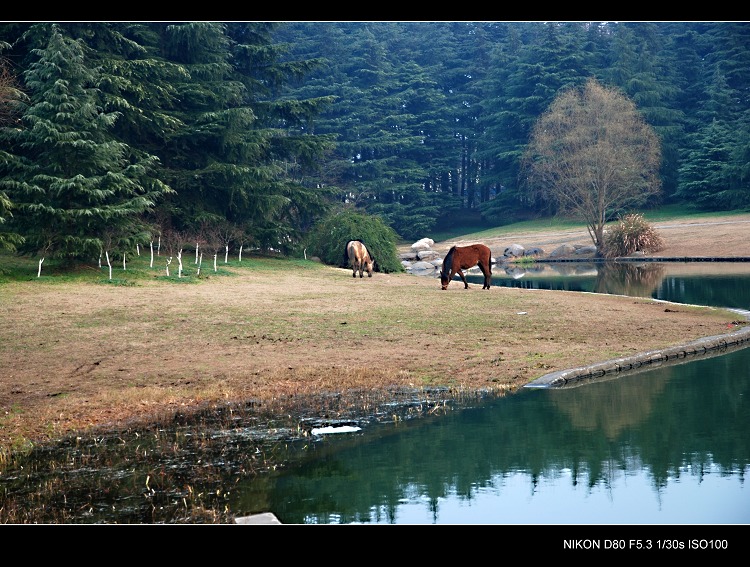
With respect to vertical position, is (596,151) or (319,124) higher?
(319,124)

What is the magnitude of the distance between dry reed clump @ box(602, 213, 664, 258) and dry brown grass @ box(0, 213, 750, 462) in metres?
22.9

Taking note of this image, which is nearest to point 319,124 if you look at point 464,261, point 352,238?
point 352,238

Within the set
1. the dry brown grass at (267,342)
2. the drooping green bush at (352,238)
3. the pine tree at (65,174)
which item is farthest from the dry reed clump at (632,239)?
the pine tree at (65,174)

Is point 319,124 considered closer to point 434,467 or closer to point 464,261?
point 464,261

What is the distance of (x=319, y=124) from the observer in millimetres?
66562

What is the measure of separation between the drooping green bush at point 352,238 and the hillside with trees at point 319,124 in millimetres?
497

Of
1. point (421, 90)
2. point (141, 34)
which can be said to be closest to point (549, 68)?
point (421, 90)

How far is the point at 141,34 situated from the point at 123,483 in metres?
29.2

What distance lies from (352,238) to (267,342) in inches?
781

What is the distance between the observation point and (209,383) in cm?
1167

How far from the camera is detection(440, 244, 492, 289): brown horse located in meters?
24.0

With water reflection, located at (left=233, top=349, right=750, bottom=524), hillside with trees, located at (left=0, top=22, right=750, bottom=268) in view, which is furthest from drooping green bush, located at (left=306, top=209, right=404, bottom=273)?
water reflection, located at (left=233, top=349, right=750, bottom=524)

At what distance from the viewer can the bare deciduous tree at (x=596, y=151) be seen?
46312 millimetres
